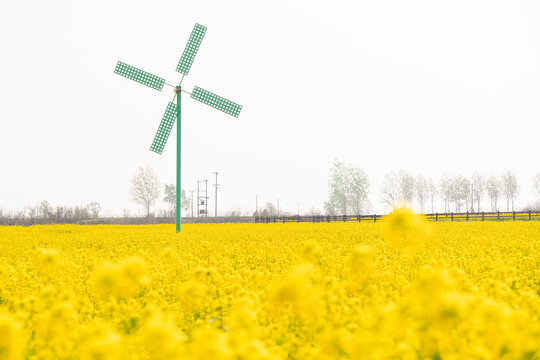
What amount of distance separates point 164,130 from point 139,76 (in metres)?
3.39

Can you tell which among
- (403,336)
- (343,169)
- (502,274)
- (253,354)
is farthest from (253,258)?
(343,169)

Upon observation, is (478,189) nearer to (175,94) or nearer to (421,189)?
(421,189)

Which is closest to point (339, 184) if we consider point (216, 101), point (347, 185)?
point (347, 185)

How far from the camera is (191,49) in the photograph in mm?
24984

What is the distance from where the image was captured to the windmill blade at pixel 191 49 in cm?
2450

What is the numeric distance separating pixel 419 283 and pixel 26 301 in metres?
3.56

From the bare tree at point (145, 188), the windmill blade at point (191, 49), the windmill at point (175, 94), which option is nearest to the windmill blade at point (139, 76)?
the windmill at point (175, 94)

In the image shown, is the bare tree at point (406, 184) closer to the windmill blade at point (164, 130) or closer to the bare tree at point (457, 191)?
the bare tree at point (457, 191)

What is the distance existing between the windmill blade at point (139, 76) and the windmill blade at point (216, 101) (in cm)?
195

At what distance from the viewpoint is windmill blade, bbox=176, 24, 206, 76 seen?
2450 cm

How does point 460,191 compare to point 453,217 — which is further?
point 460,191

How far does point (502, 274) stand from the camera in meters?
5.69

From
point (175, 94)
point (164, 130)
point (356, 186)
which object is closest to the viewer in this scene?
point (175, 94)

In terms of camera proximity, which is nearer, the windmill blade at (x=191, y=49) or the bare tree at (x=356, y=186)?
the windmill blade at (x=191, y=49)
